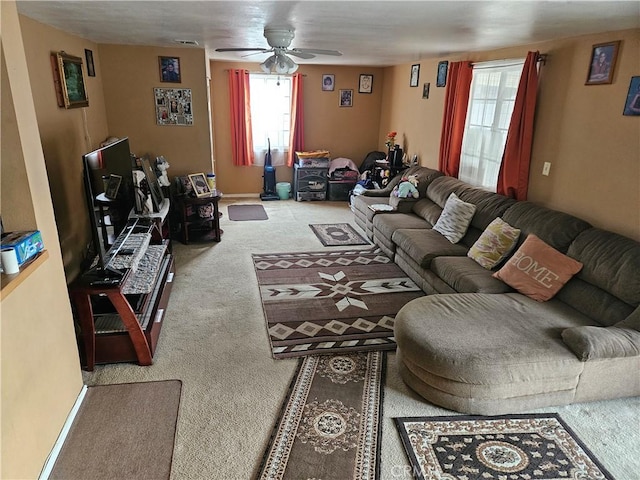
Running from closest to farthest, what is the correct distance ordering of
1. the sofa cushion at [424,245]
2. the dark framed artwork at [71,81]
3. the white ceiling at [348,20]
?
the white ceiling at [348,20], the dark framed artwork at [71,81], the sofa cushion at [424,245]

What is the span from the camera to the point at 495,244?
3340 mm

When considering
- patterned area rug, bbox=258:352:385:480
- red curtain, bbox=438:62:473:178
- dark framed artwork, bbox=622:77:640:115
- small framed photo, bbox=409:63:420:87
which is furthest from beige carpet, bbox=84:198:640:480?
small framed photo, bbox=409:63:420:87

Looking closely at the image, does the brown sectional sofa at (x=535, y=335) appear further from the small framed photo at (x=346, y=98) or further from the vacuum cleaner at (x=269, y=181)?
the small framed photo at (x=346, y=98)

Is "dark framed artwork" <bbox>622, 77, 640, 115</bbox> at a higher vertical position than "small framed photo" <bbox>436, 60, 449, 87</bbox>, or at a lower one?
lower

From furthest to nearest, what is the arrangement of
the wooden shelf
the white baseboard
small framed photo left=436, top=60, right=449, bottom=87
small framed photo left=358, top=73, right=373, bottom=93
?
1. small framed photo left=358, top=73, right=373, bottom=93
2. small framed photo left=436, top=60, right=449, bottom=87
3. the white baseboard
4. the wooden shelf

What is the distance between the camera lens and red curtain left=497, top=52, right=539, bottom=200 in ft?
11.4

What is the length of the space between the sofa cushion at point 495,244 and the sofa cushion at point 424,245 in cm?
24

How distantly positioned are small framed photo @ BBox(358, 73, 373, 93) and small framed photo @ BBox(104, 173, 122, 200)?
4967mm

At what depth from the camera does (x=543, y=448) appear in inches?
82.0

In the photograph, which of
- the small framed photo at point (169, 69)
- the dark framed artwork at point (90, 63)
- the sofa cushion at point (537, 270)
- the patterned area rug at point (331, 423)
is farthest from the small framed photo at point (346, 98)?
the patterned area rug at point (331, 423)

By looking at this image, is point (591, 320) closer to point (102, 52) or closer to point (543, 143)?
point (543, 143)

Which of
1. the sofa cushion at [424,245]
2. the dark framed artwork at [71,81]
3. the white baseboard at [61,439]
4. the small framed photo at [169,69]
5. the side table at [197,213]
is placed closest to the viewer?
the white baseboard at [61,439]

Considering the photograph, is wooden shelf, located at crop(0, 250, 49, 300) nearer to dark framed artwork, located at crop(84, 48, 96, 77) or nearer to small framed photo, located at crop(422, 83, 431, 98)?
dark framed artwork, located at crop(84, 48, 96, 77)

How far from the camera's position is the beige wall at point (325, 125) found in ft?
22.1
